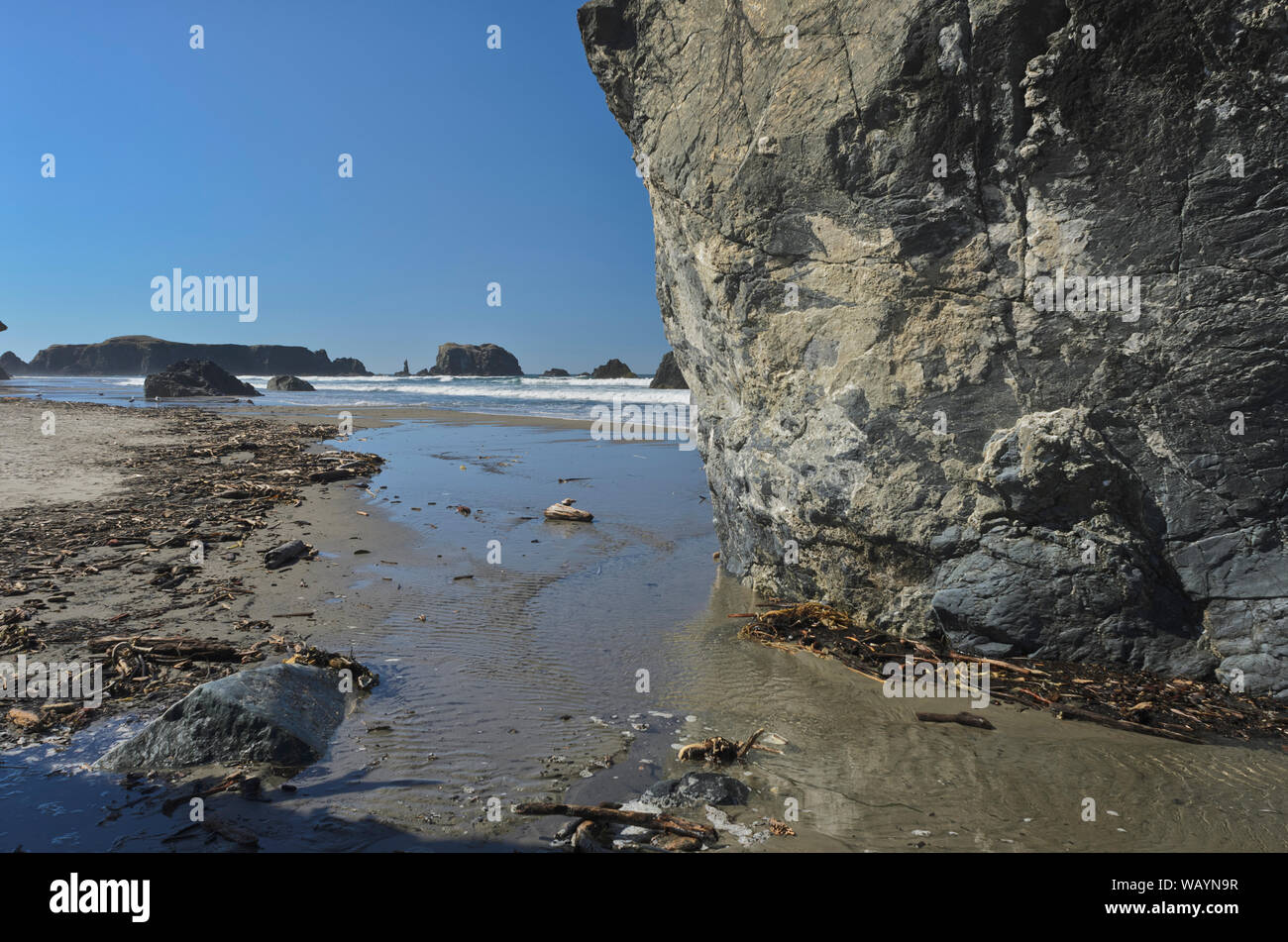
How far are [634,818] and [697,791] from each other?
433mm

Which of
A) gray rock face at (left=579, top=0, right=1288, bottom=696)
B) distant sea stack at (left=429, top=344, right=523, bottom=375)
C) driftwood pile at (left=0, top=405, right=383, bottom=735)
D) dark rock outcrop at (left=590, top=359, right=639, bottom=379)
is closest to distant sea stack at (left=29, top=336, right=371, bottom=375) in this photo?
distant sea stack at (left=429, top=344, right=523, bottom=375)

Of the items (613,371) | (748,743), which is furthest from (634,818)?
(613,371)

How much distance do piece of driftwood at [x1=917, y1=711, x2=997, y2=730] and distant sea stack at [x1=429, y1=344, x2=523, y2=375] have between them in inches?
4282

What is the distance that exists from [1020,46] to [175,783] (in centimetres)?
639

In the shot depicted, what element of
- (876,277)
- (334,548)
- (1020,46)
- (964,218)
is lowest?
(334,548)

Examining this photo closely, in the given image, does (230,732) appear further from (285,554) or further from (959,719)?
(959,719)

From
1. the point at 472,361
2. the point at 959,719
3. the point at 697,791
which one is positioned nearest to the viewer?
the point at 697,791

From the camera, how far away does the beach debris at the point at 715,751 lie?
3.77 metres

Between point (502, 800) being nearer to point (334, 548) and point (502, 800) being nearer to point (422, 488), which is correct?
point (334, 548)

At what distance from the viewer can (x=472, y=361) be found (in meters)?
110

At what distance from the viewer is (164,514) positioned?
8539mm

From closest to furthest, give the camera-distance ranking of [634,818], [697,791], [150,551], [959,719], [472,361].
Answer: [634,818] → [697,791] → [959,719] → [150,551] → [472,361]
